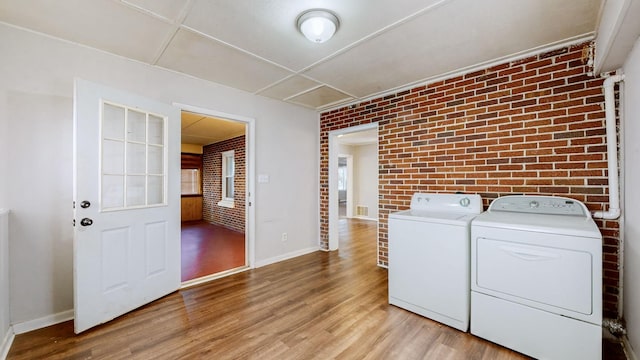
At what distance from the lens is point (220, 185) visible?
7.08m

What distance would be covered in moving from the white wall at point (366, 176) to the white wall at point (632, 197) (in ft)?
19.0

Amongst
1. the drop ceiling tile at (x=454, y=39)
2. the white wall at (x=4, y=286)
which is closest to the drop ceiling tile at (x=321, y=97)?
the drop ceiling tile at (x=454, y=39)

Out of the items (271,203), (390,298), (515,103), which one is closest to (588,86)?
(515,103)

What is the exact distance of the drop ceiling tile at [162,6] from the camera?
1694 mm

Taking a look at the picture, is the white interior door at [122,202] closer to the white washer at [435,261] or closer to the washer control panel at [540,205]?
the white washer at [435,261]

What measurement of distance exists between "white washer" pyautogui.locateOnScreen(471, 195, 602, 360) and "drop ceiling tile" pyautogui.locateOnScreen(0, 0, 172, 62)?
117 inches

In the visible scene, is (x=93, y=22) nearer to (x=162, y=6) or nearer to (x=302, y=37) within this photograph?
(x=162, y=6)

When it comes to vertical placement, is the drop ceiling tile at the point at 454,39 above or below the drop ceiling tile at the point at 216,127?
above

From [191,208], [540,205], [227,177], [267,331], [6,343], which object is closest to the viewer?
[6,343]

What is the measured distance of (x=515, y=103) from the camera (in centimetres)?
243

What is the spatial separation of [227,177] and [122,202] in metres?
4.69

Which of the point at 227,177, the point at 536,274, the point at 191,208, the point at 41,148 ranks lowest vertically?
the point at 191,208

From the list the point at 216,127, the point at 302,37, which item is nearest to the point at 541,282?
the point at 302,37

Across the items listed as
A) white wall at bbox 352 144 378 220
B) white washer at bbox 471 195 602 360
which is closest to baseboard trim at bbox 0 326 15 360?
white washer at bbox 471 195 602 360
